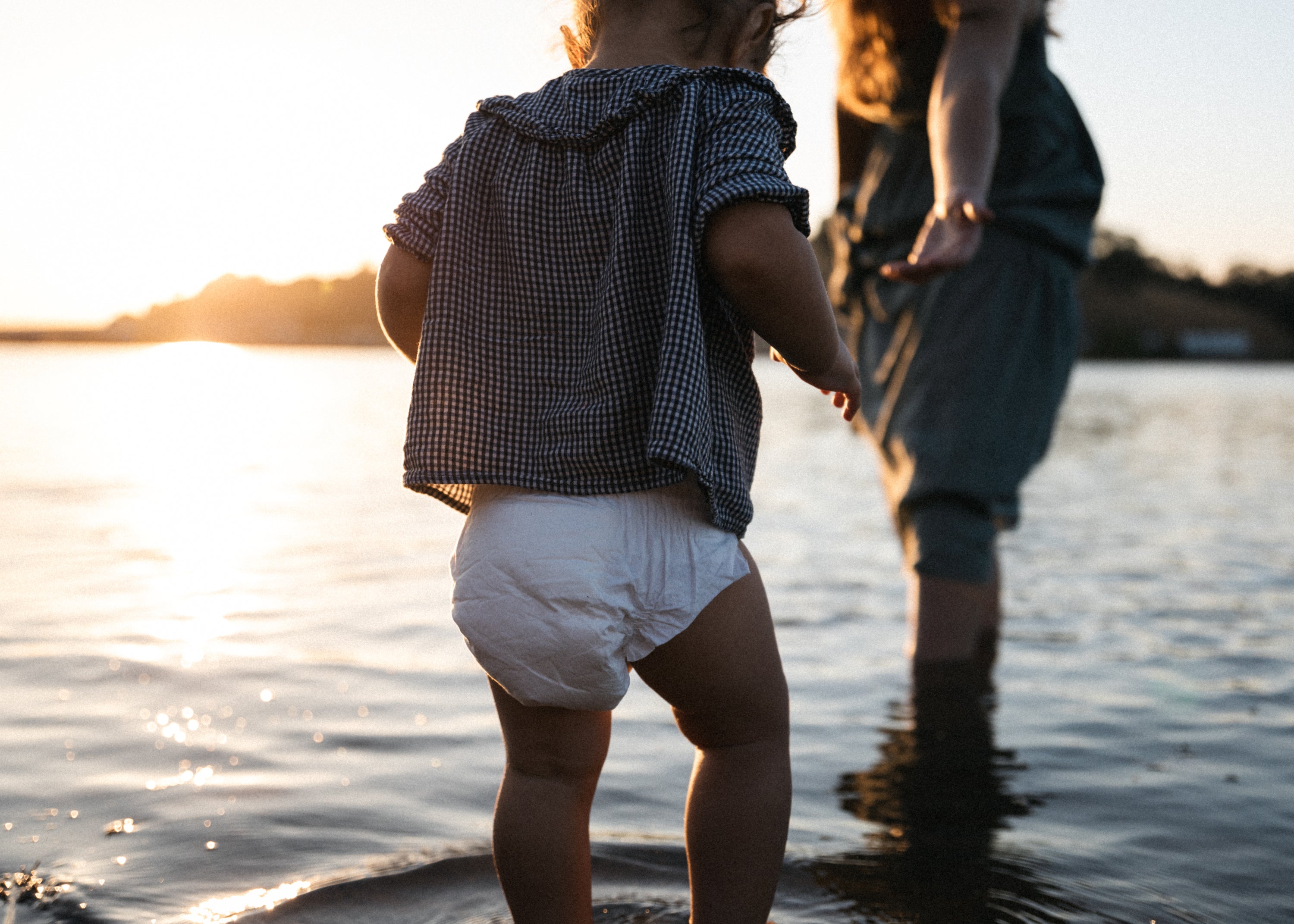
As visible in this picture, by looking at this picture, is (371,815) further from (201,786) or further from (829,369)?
(829,369)

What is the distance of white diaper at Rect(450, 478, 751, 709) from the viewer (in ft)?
4.55

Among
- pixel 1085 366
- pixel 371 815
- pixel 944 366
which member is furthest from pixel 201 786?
pixel 1085 366

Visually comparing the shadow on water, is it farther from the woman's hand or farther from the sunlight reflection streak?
the woman's hand

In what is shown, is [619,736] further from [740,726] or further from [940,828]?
[740,726]

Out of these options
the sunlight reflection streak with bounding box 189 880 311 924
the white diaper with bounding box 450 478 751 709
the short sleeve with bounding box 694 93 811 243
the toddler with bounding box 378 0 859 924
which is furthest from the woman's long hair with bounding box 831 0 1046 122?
the sunlight reflection streak with bounding box 189 880 311 924

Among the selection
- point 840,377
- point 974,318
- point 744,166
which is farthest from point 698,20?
point 974,318

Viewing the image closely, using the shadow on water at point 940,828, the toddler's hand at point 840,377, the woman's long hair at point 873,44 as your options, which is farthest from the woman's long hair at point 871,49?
the toddler's hand at point 840,377

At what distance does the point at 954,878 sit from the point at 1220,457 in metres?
10.6

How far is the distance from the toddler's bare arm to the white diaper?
1.06 ft

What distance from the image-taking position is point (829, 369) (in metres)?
1.52

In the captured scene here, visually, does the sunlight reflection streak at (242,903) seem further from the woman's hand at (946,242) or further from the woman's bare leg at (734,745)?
the woman's hand at (946,242)

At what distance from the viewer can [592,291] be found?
4.85ft

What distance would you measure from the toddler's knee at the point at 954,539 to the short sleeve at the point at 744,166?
1.48 metres

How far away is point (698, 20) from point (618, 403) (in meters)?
0.51
